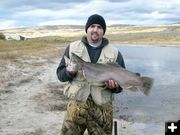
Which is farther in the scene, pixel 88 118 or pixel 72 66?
pixel 88 118

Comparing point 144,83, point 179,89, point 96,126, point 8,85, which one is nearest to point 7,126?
point 96,126

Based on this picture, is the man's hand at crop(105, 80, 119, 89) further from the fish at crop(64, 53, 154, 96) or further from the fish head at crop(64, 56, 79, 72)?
the fish head at crop(64, 56, 79, 72)

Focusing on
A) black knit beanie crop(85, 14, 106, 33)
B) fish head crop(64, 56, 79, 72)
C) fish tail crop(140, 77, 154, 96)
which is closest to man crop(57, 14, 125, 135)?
black knit beanie crop(85, 14, 106, 33)

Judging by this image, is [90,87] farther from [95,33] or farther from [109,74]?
[95,33]

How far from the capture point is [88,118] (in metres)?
6.77

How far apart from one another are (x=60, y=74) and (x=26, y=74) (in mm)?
18896

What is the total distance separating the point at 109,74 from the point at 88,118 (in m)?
0.80

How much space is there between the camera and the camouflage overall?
6.70 meters

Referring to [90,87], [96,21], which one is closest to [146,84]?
[90,87]

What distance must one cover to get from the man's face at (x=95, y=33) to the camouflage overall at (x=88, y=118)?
0.81 metres

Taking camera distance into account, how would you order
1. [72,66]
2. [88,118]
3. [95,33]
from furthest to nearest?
1. [88,118]
2. [95,33]
3. [72,66]

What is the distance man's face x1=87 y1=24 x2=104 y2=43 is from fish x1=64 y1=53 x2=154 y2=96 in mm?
350

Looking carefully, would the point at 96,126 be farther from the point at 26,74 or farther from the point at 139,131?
the point at 26,74

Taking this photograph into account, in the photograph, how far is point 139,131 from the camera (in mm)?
12531
